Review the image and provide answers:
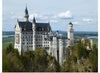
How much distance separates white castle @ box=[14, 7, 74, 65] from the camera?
13648mm

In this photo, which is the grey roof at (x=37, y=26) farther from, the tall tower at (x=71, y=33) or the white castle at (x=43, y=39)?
the tall tower at (x=71, y=33)

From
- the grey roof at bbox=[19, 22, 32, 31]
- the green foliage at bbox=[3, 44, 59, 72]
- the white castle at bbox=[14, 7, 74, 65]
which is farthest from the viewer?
the grey roof at bbox=[19, 22, 32, 31]

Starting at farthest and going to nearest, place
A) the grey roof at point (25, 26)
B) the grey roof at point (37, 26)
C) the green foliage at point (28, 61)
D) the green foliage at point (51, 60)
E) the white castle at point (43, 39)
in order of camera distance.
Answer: the grey roof at point (25, 26) → the grey roof at point (37, 26) → the white castle at point (43, 39) → the green foliage at point (51, 60) → the green foliage at point (28, 61)

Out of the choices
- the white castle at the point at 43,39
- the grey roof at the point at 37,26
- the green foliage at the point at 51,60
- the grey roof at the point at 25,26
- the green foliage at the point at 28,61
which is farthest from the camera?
the grey roof at the point at 25,26

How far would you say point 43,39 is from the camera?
13.8m

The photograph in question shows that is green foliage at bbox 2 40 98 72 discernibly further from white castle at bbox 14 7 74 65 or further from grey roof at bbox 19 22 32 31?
grey roof at bbox 19 22 32 31

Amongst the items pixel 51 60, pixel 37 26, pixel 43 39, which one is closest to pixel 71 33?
pixel 43 39

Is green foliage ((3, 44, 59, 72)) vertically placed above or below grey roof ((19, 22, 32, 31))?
below

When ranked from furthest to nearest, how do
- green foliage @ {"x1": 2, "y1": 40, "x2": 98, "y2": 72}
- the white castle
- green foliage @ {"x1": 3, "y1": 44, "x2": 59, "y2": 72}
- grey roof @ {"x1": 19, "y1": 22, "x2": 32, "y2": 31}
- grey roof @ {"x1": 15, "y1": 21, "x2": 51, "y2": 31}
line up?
1. grey roof @ {"x1": 19, "y1": 22, "x2": 32, "y2": 31}
2. grey roof @ {"x1": 15, "y1": 21, "x2": 51, "y2": 31}
3. the white castle
4. green foliage @ {"x1": 2, "y1": 40, "x2": 98, "y2": 72}
5. green foliage @ {"x1": 3, "y1": 44, "x2": 59, "y2": 72}

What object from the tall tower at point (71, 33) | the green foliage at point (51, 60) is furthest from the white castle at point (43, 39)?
the green foliage at point (51, 60)

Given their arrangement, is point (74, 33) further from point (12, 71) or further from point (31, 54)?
point (12, 71)

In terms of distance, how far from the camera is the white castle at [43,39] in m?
13.6

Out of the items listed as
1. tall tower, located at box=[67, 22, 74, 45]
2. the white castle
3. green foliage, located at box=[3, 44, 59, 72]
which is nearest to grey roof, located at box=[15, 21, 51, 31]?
the white castle

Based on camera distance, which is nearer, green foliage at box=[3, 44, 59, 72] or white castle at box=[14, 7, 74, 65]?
green foliage at box=[3, 44, 59, 72]
